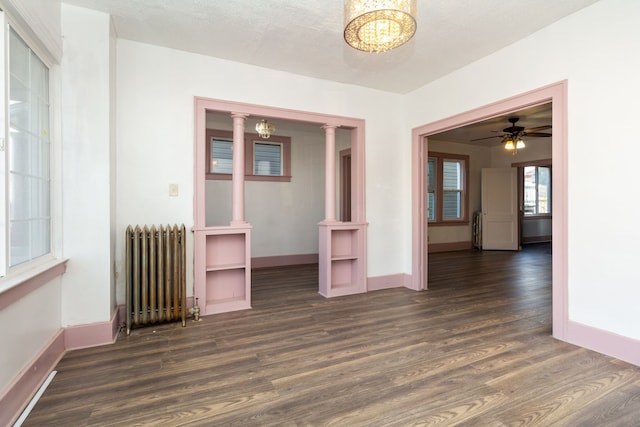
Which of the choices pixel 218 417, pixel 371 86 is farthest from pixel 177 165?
pixel 371 86

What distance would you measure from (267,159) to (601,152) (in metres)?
4.77

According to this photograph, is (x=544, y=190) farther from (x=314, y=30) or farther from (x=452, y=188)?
(x=314, y=30)

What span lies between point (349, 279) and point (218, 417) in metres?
2.82

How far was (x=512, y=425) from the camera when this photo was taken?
158 centimetres

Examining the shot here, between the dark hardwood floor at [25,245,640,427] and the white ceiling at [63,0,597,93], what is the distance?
2.57 meters

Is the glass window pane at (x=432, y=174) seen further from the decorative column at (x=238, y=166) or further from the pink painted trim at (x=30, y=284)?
the pink painted trim at (x=30, y=284)

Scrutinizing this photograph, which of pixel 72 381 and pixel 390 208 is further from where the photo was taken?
pixel 390 208

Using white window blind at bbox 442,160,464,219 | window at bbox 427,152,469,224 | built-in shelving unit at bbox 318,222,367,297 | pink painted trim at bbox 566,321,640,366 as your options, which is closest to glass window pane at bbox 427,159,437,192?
window at bbox 427,152,469,224

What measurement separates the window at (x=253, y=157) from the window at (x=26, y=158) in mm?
3187

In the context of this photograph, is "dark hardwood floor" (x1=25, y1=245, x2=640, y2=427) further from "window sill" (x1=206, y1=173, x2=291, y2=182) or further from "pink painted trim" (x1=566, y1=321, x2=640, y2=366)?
"window sill" (x1=206, y1=173, x2=291, y2=182)

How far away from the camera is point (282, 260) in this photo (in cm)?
605

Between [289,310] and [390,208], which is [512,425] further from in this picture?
[390,208]

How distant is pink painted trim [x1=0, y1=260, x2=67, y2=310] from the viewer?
63.7 inches

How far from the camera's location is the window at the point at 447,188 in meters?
7.60
